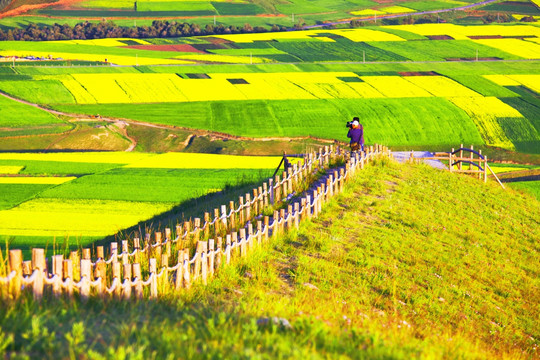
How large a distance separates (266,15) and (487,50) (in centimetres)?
4734

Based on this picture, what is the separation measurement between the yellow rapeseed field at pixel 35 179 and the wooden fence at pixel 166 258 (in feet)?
56.3

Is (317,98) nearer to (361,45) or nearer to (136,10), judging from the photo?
(361,45)

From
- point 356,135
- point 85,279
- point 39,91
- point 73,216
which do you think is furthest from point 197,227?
point 39,91

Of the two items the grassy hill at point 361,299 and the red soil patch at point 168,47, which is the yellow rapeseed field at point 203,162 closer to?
the grassy hill at point 361,299

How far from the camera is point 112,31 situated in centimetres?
11506

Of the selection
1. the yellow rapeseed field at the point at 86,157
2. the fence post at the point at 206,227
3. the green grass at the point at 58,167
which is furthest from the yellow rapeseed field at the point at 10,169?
the fence post at the point at 206,227

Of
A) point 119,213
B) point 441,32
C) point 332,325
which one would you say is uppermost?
point 441,32

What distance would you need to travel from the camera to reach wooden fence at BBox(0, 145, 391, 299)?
10938 mm

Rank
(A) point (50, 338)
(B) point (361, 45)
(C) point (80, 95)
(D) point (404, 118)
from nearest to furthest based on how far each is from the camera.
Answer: (A) point (50, 338) → (D) point (404, 118) → (C) point (80, 95) → (B) point (361, 45)

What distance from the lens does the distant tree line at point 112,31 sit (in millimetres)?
110688

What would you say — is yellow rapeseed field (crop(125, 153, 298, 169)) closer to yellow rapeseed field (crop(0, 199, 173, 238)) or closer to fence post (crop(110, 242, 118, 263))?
yellow rapeseed field (crop(0, 199, 173, 238))

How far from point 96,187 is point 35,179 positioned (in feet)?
16.0

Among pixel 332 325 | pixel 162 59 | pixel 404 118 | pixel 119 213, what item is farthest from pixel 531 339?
pixel 162 59

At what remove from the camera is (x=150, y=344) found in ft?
29.4
